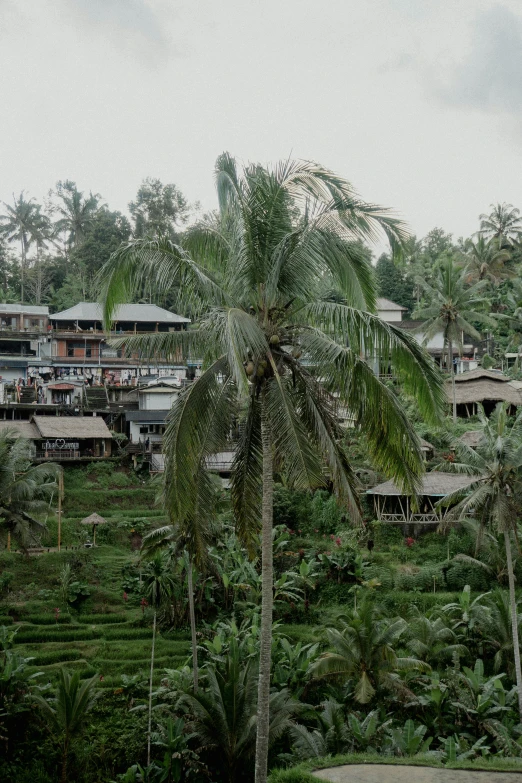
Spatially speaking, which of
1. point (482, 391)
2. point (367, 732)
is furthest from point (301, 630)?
point (482, 391)

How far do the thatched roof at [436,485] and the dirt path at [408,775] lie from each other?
14.7m

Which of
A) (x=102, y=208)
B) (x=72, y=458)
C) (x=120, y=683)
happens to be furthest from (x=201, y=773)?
(x=102, y=208)

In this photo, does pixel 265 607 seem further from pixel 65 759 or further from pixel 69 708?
pixel 65 759

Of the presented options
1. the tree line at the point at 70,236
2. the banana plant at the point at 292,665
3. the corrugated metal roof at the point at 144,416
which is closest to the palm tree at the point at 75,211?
the tree line at the point at 70,236

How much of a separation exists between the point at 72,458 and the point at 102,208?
30167 mm

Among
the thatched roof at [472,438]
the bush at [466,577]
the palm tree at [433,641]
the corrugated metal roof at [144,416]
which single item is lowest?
the palm tree at [433,641]

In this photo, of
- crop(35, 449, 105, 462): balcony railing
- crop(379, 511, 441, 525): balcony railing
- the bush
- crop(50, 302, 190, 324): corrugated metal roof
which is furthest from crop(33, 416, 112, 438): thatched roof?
Result: the bush

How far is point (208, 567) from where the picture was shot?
2180cm

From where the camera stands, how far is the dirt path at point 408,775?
10.4 metres

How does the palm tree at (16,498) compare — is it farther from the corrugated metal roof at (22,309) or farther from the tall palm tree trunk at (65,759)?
the corrugated metal roof at (22,309)

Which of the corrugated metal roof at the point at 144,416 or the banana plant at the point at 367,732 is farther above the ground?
the corrugated metal roof at the point at 144,416

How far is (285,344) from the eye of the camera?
9867 millimetres

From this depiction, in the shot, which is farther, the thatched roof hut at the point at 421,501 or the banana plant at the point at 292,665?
the thatched roof hut at the point at 421,501

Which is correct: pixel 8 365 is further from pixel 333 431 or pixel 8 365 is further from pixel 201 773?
pixel 333 431
